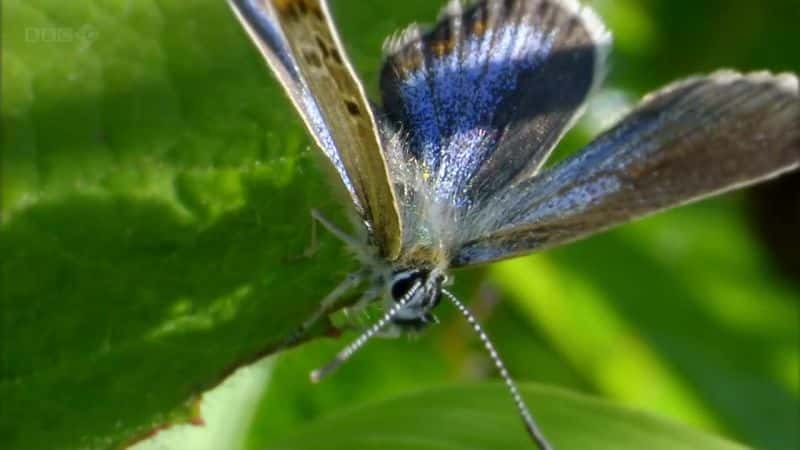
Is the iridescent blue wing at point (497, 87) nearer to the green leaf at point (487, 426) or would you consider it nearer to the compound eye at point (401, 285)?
the compound eye at point (401, 285)

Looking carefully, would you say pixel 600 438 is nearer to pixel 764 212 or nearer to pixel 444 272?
pixel 444 272

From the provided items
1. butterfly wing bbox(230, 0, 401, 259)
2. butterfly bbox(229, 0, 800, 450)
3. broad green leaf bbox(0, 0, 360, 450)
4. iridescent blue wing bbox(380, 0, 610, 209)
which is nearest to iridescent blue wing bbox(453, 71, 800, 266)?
butterfly bbox(229, 0, 800, 450)

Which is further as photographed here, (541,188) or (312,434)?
(541,188)

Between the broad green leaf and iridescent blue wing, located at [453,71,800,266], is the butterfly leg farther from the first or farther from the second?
iridescent blue wing, located at [453,71,800,266]

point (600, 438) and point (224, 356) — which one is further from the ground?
point (224, 356)

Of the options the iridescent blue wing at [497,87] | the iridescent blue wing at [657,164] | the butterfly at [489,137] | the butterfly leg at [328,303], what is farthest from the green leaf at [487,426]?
the iridescent blue wing at [497,87]

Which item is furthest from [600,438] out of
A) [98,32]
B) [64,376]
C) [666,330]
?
[666,330]

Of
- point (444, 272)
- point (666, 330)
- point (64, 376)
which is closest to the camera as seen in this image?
point (64, 376)

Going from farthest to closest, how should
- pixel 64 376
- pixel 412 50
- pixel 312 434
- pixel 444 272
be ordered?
pixel 412 50, pixel 444 272, pixel 312 434, pixel 64 376
